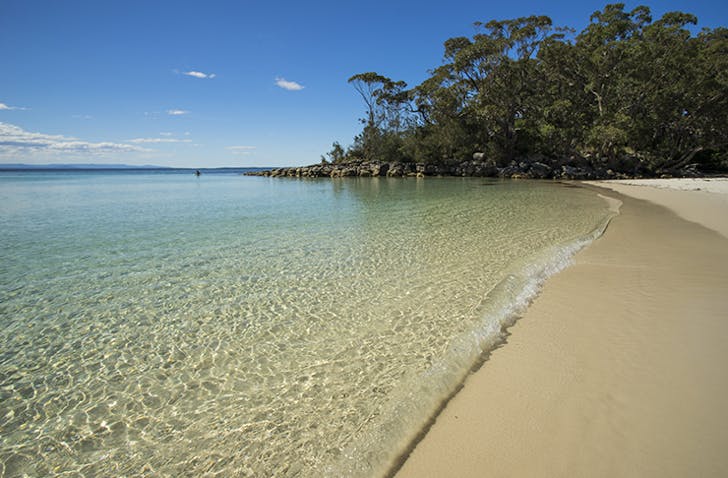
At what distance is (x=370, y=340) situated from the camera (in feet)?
14.5

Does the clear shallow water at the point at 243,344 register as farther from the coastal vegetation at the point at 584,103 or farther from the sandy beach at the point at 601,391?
the coastal vegetation at the point at 584,103

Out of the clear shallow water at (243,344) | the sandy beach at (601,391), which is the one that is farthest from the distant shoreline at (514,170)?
the sandy beach at (601,391)

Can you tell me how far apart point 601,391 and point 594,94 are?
42803 millimetres

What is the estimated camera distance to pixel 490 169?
40.3m

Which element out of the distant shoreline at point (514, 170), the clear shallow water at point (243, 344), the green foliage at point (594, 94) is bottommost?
the clear shallow water at point (243, 344)

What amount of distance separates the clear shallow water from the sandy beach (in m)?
0.38

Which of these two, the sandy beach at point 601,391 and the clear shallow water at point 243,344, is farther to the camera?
the clear shallow water at point 243,344

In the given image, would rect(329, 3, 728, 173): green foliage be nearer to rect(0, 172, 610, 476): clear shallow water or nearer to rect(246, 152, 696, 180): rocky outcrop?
rect(246, 152, 696, 180): rocky outcrop

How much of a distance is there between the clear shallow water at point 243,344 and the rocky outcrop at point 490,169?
3123cm

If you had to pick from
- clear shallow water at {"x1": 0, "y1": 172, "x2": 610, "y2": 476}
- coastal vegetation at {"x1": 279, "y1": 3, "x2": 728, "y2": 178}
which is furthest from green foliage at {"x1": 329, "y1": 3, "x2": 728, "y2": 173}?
clear shallow water at {"x1": 0, "y1": 172, "x2": 610, "y2": 476}

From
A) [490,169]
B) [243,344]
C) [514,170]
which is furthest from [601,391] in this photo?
[490,169]

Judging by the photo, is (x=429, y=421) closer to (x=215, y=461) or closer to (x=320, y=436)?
(x=320, y=436)

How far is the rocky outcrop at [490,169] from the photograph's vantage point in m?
36.0

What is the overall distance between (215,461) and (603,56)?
144ft
